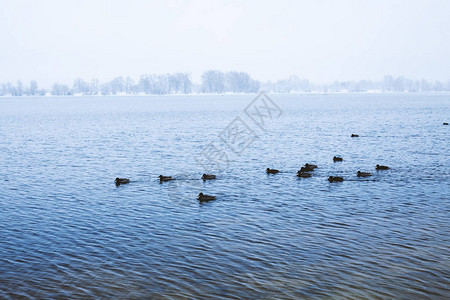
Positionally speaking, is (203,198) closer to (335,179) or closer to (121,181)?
(121,181)

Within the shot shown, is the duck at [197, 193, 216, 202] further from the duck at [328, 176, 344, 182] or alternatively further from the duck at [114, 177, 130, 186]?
the duck at [328, 176, 344, 182]

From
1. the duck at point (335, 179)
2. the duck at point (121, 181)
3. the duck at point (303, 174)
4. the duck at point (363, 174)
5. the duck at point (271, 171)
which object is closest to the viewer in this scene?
the duck at point (335, 179)

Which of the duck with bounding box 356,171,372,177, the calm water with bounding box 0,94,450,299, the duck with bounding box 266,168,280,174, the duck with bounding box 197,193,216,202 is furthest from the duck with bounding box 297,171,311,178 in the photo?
the duck with bounding box 197,193,216,202

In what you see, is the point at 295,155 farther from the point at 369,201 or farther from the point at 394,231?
the point at 394,231

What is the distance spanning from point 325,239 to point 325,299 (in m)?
6.85

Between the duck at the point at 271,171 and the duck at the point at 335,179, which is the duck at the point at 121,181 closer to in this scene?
the duck at the point at 271,171

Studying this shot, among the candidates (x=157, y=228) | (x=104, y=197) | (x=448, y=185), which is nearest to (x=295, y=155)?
(x=448, y=185)

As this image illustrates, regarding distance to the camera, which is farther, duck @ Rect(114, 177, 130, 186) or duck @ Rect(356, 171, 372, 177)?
duck @ Rect(356, 171, 372, 177)

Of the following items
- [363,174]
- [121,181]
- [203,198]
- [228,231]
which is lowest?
[228,231]

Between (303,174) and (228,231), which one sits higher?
(303,174)

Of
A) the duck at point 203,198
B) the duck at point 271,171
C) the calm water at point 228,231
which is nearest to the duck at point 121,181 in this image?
the calm water at point 228,231

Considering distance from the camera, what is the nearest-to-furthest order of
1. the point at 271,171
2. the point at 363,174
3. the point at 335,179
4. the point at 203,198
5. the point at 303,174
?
the point at 203,198, the point at 335,179, the point at 363,174, the point at 303,174, the point at 271,171

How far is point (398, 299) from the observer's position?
680 inches

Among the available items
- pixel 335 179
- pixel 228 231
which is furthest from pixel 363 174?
pixel 228 231
